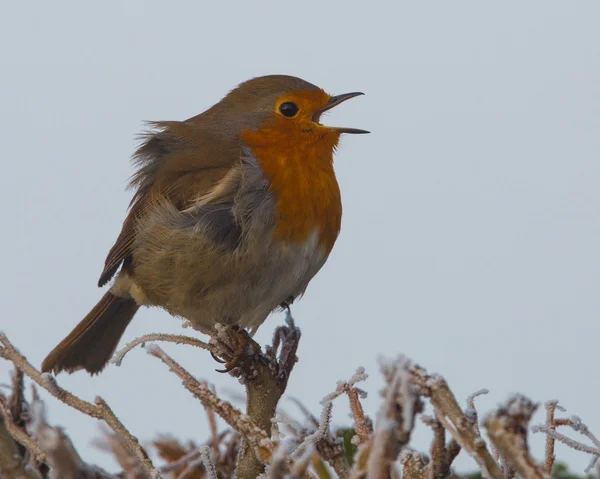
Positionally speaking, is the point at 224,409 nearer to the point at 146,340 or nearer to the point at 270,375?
the point at 146,340

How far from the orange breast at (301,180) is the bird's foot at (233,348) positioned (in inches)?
24.6

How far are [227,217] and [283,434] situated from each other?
152 cm

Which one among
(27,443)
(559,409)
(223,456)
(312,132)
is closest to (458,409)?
(559,409)

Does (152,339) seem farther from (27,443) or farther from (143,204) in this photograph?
(143,204)

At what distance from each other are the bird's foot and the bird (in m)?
0.40

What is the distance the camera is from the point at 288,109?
362 centimetres

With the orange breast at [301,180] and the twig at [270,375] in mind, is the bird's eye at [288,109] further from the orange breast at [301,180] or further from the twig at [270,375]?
the twig at [270,375]

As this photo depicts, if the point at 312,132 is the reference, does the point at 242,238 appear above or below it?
below

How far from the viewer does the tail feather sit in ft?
Answer: 12.3

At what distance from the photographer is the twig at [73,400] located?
155 centimetres

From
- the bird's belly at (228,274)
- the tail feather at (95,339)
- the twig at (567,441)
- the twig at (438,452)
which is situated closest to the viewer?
the twig at (438,452)

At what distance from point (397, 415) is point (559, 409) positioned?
784mm

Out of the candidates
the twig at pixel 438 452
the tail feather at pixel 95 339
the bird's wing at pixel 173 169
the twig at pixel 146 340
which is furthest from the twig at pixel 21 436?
the tail feather at pixel 95 339

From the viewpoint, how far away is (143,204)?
3.54 meters
